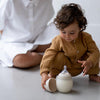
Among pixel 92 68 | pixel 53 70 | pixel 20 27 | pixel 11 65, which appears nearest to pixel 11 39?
pixel 20 27

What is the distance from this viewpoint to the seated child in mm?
961

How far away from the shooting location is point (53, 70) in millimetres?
1052

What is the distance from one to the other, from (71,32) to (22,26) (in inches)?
22.2

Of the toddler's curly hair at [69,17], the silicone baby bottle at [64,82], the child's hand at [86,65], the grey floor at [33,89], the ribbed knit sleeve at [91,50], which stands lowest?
the grey floor at [33,89]

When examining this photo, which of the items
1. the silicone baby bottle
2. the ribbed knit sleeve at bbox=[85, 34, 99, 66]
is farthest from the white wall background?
the silicone baby bottle

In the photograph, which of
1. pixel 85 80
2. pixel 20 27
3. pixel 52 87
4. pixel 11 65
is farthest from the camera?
pixel 20 27

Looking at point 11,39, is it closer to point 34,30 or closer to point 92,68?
point 34,30

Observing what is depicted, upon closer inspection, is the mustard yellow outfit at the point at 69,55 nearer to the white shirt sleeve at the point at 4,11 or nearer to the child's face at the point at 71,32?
the child's face at the point at 71,32

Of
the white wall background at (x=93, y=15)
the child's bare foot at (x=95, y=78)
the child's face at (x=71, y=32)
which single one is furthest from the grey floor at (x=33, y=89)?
the white wall background at (x=93, y=15)

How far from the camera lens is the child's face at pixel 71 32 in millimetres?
953

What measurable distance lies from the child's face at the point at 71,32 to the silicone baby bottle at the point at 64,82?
0.50 ft

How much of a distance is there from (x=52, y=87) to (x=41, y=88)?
0.07 meters

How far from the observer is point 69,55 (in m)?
1.03

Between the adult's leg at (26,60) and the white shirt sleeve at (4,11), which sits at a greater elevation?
the white shirt sleeve at (4,11)
